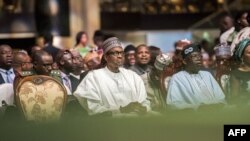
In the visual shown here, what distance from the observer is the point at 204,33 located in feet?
54.9

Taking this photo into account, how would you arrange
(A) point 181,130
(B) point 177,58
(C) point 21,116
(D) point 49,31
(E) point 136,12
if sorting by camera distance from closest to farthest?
(A) point 181,130 < (C) point 21,116 < (B) point 177,58 < (D) point 49,31 < (E) point 136,12

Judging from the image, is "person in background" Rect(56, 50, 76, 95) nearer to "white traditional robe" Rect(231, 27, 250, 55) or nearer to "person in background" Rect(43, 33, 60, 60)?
"person in background" Rect(43, 33, 60, 60)

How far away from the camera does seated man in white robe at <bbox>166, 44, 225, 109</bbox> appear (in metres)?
6.93

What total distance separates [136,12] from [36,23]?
3.02 m

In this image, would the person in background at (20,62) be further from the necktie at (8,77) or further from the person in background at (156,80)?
the person in background at (156,80)

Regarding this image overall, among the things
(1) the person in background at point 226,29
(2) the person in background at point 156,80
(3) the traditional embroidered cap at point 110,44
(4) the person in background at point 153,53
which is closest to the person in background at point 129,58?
(4) the person in background at point 153,53

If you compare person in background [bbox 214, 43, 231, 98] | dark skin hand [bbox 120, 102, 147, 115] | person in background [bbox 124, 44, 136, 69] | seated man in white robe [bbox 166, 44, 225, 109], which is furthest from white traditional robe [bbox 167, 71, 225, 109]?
person in background [bbox 124, 44, 136, 69]

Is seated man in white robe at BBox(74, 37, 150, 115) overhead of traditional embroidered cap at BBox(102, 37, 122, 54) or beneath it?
beneath

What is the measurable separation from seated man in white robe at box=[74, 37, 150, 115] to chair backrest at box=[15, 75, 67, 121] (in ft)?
0.58

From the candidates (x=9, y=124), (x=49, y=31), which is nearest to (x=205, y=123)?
(x=9, y=124)

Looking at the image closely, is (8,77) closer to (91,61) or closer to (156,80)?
(91,61)

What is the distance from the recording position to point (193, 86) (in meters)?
7.10

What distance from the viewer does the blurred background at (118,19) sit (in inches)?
615

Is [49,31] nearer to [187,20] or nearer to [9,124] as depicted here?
[187,20]
